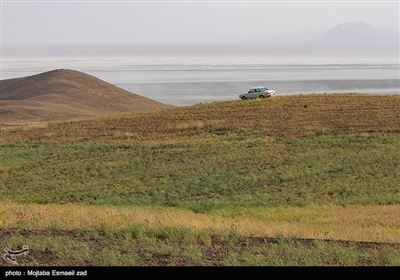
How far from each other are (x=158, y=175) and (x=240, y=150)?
749cm

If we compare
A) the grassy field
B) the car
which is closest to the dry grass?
the grassy field

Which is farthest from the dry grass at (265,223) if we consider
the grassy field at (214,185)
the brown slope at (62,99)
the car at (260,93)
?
the brown slope at (62,99)

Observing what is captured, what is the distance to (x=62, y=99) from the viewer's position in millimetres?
87000

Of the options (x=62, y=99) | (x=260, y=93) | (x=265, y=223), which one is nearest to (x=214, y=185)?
(x=265, y=223)

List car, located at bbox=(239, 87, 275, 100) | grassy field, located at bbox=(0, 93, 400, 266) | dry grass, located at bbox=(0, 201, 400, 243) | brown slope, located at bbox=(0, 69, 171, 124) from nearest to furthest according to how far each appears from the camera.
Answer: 1. grassy field, located at bbox=(0, 93, 400, 266)
2. dry grass, located at bbox=(0, 201, 400, 243)
3. car, located at bbox=(239, 87, 275, 100)
4. brown slope, located at bbox=(0, 69, 171, 124)

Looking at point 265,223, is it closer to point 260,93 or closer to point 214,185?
point 214,185

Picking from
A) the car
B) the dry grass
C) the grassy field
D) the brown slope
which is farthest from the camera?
the brown slope

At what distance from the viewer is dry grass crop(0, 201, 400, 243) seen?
12.4 metres

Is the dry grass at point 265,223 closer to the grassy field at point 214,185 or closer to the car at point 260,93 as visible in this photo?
the grassy field at point 214,185

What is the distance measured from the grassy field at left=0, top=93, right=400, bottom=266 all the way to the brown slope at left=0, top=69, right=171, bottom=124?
25.1 meters

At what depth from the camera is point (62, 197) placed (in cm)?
2512

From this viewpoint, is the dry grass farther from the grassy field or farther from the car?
the car

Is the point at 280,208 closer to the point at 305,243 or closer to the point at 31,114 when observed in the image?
the point at 305,243

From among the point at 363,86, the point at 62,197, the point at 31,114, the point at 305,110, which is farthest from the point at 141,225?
the point at 363,86
